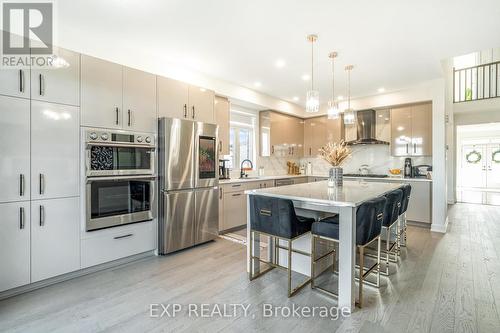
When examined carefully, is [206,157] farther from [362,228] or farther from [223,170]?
[362,228]

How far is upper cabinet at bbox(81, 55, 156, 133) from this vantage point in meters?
2.70

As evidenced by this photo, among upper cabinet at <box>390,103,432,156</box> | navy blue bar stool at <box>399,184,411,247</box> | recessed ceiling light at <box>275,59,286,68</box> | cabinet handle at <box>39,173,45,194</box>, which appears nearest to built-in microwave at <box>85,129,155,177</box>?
cabinet handle at <box>39,173,45,194</box>

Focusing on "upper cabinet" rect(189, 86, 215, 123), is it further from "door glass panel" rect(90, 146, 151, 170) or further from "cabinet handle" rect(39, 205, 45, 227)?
"cabinet handle" rect(39, 205, 45, 227)

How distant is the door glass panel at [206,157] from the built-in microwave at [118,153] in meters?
0.68

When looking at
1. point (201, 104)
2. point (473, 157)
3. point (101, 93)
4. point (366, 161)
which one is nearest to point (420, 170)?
point (366, 161)

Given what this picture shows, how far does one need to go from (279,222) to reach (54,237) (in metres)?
2.22

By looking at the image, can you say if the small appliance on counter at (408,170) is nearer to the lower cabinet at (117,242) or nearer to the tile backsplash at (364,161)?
the tile backsplash at (364,161)

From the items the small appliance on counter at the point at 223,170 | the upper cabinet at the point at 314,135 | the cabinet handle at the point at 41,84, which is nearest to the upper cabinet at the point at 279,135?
the upper cabinet at the point at 314,135

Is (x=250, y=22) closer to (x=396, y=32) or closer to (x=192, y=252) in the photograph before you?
(x=396, y=32)

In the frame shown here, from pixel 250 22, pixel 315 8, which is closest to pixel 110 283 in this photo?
pixel 250 22

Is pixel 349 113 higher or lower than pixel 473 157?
higher

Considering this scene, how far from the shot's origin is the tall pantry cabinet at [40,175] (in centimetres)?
222

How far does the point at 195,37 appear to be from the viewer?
295 centimetres

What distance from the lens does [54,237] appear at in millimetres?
2479
